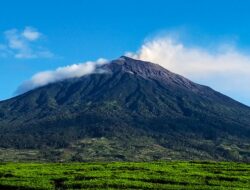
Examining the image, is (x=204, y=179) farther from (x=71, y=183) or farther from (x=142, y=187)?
(x=71, y=183)

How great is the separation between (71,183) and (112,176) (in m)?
4.75

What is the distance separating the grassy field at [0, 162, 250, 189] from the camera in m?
41.5

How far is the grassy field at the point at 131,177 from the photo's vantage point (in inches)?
1633

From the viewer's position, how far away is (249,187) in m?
41.0

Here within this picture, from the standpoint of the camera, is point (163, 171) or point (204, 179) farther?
point (163, 171)

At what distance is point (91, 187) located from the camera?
40.8 meters

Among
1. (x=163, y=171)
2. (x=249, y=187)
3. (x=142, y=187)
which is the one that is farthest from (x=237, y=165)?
(x=142, y=187)

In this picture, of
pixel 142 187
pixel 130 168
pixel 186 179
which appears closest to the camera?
pixel 142 187

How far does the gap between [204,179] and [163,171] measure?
19.0 feet

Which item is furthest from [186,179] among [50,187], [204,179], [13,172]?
[13,172]

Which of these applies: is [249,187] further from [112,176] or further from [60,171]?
[60,171]

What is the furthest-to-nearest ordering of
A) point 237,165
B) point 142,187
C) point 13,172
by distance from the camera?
point 237,165 → point 13,172 → point 142,187

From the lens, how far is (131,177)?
148 ft

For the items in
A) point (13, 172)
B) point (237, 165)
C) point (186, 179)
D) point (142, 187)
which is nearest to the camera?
point (142, 187)
